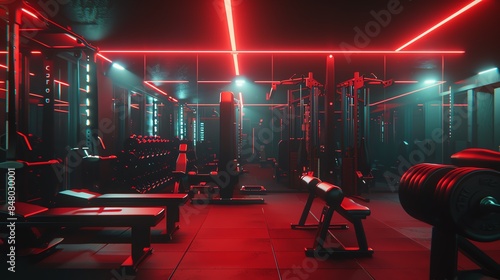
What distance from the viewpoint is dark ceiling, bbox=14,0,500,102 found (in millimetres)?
4051

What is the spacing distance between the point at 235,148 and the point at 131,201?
247 centimetres

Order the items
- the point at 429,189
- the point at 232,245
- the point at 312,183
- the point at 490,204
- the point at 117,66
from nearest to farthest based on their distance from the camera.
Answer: the point at 490,204
the point at 429,189
the point at 232,245
the point at 312,183
the point at 117,66

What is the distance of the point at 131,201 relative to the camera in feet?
12.1

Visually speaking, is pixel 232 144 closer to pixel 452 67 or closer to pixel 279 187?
pixel 279 187

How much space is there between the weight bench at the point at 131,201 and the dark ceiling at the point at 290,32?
2371mm

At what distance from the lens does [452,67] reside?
6645 mm

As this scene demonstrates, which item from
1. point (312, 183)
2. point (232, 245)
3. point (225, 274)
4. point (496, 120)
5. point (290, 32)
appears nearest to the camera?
point (225, 274)

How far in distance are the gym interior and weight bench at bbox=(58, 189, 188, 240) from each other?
0.06ft

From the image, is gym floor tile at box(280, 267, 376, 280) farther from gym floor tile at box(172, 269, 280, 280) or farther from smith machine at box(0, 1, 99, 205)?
smith machine at box(0, 1, 99, 205)

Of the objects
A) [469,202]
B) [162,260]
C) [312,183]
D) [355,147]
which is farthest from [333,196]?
[355,147]

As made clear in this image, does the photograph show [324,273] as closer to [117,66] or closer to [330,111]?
[330,111]

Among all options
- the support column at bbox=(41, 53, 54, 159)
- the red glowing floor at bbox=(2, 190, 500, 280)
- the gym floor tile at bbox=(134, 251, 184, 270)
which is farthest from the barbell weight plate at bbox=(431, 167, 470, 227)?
the support column at bbox=(41, 53, 54, 159)

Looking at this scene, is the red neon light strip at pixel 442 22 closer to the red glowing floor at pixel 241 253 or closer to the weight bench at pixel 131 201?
the red glowing floor at pixel 241 253

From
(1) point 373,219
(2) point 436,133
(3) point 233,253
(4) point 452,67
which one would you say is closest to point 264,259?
(3) point 233,253
